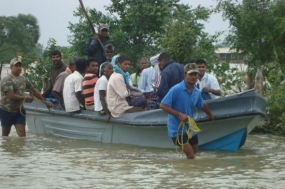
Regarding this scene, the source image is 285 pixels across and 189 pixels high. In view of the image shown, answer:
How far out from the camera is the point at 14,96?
481 inches

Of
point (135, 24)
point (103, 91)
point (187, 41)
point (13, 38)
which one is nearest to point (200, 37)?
point (187, 41)

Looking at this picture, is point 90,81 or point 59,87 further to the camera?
point 59,87

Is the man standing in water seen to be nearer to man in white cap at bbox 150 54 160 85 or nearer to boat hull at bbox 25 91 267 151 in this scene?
boat hull at bbox 25 91 267 151

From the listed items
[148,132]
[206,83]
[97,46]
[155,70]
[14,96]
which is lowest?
[148,132]

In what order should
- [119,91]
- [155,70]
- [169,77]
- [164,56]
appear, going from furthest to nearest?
1. [155,70]
2. [164,56]
3. [119,91]
4. [169,77]

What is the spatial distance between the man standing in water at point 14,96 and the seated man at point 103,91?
39.4 inches

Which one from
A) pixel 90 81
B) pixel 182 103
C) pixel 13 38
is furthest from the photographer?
pixel 13 38

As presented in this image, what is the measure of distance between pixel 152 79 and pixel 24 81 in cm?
219

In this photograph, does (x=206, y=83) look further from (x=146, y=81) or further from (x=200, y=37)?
(x=200, y=37)

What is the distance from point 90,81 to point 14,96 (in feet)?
4.34

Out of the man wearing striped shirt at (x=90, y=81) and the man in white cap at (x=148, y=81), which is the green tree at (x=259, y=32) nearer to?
the man in white cap at (x=148, y=81)

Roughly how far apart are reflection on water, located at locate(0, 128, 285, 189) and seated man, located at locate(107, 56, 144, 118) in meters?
0.62

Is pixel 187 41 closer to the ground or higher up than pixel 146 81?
higher up

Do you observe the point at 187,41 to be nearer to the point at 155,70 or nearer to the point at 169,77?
the point at 155,70
